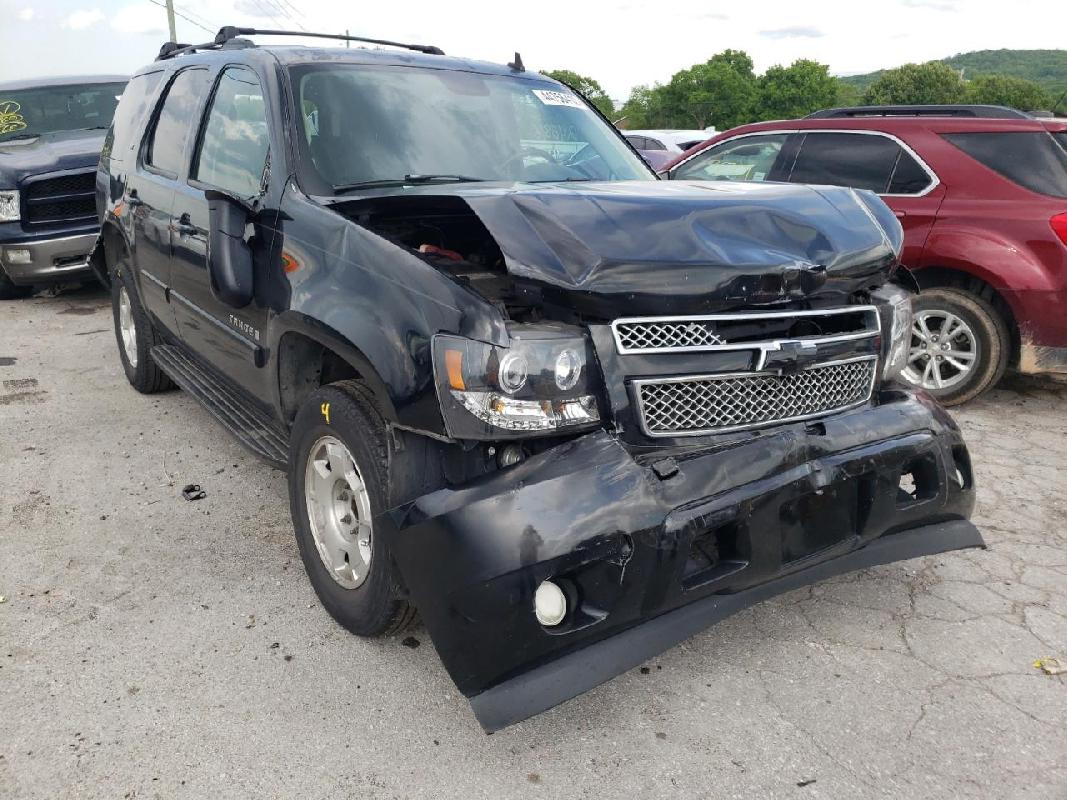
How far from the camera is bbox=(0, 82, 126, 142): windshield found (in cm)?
925

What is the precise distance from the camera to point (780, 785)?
239 cm

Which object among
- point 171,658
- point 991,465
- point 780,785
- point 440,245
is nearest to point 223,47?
point 440,245

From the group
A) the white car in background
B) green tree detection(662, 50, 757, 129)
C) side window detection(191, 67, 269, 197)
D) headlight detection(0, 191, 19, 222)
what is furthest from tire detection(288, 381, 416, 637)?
green tree detection(662, 50, 757, 129)

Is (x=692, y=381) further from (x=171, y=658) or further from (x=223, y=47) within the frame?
(x=223, y=47)

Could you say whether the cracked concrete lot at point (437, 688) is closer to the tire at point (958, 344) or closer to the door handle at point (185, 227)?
the door handle at point (185, 227)

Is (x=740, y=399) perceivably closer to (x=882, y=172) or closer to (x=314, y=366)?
(x=314, y=366)

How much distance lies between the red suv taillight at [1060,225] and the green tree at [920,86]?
90.3 m

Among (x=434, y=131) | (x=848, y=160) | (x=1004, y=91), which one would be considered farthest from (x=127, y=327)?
(x=1004, y=91)

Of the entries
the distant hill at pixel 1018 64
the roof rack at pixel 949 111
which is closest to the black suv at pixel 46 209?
the roof rack at pixel 949 111

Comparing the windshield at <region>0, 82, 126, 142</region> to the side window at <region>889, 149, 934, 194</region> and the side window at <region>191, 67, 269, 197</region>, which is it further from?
the side window at <region>889, 149, 934, 194</region>

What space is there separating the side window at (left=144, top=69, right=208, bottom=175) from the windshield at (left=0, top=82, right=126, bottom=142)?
5.38 metres

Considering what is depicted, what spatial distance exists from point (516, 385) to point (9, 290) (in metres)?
8.36

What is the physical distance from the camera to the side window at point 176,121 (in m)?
4.35

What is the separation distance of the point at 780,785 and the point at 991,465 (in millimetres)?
2964
